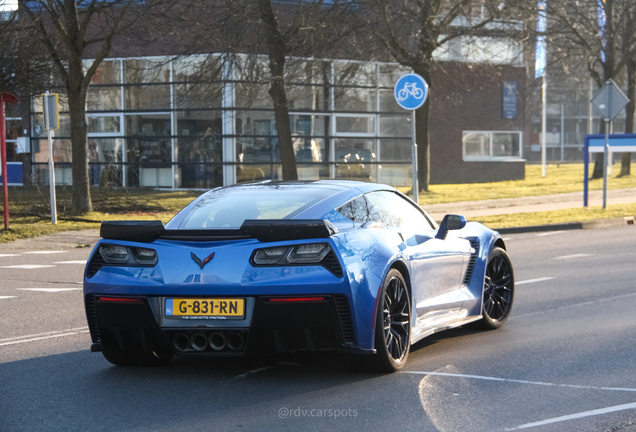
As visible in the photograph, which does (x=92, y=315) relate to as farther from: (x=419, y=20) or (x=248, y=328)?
(x=419, y=20)

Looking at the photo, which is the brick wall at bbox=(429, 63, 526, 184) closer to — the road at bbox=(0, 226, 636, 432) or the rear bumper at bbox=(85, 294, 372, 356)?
the road at bbox=(0, 226, 636, 432)

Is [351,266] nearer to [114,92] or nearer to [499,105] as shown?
[114,92]

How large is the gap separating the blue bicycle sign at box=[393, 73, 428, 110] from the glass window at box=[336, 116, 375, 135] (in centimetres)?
1566

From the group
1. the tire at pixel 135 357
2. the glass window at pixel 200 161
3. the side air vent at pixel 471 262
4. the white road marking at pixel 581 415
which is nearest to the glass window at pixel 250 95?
the glass window at pixel 200 161

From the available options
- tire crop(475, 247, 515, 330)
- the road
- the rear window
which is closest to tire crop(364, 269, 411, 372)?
the road

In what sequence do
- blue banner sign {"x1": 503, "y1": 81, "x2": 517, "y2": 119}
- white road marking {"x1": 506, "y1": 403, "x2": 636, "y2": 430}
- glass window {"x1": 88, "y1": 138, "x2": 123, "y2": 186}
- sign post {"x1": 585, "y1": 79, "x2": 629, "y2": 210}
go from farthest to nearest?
blue banner sign {"x1": 503, "y1": 81, "x2": 517, "y2": 119}
glass window {"x1": 88, "y1": 138, "x2": 123, "y2": 186}
sign post {"x1": 585, "y1": 79, "x2": 629, "y2": 210}
white road marking {"x1": 506, "y1": 403, "x2": 636, "y2": 430}

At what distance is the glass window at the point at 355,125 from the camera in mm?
31312

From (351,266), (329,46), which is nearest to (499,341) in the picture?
(351,266)

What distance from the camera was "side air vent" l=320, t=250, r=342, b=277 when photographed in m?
5.11

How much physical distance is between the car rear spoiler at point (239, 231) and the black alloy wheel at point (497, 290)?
244cm

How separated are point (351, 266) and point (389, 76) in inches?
1071

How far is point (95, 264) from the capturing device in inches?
219

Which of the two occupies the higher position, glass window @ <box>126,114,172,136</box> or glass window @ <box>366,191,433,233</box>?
glass window @ <box>126,114,172,136</box>

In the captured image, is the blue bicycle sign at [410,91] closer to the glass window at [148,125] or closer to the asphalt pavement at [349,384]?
the asphalt pavement at [349,384]
